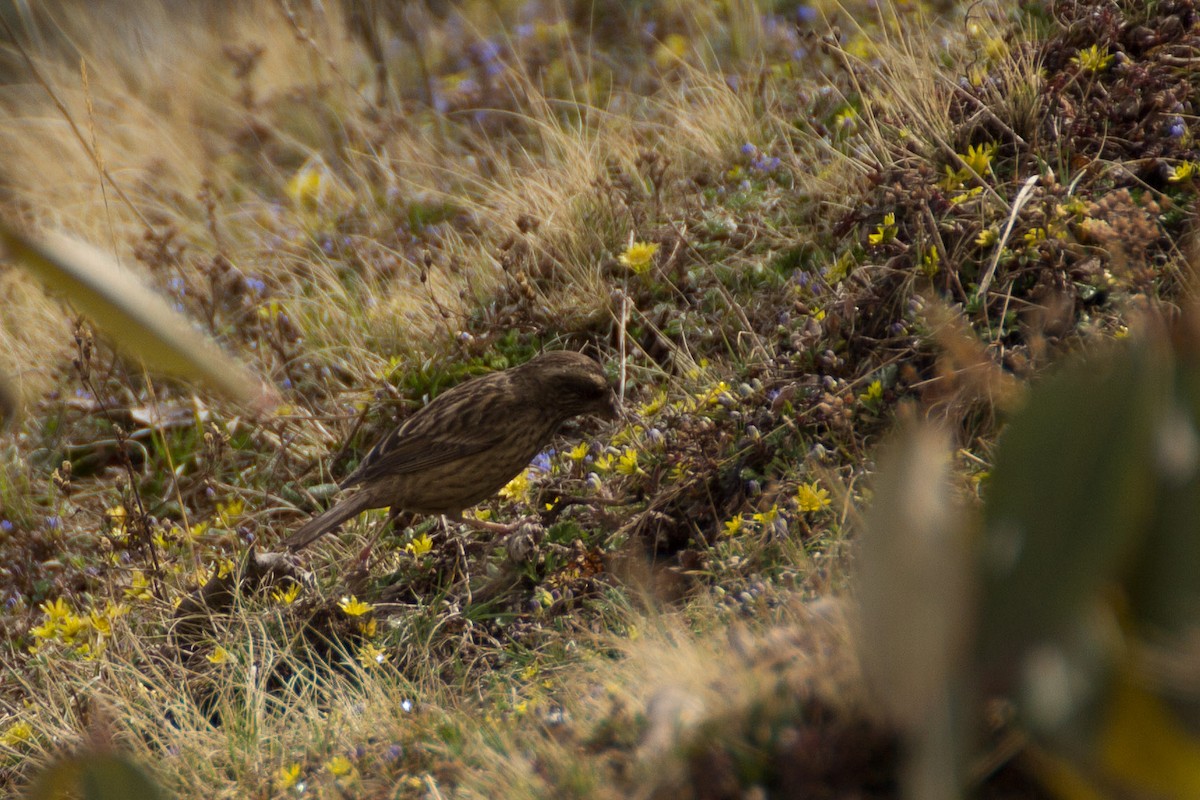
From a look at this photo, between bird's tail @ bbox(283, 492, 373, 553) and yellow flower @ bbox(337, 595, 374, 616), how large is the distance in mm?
444

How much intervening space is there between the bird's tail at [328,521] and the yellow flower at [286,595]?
6.9 inches

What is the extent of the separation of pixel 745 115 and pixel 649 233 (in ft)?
3.27

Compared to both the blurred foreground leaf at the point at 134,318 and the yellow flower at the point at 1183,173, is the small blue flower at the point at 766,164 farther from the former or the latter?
the blurred foreground leaf at the point at 134,318

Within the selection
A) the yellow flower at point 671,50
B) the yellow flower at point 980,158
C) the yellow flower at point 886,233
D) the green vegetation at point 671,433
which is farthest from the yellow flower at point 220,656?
the yellow flower at point 671,50

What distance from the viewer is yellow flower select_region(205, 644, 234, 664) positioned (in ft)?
13.1

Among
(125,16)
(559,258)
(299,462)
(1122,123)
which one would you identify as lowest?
(299,462)

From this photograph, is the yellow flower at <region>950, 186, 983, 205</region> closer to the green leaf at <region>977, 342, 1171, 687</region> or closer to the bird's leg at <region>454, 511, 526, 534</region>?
the bird's leg at <region>454, 511, 526, 534</region>

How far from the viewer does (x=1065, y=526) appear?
128cm

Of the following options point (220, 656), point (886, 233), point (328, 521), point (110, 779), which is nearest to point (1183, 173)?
point (886, 233)

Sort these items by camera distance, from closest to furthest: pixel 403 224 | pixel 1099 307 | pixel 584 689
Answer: pixel 584 689
pixel 1099 307
pixel 403 224

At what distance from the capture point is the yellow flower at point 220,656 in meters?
4.00

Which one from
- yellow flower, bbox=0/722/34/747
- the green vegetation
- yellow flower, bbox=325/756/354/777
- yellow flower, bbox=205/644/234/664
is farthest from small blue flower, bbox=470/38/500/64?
yellow flower, bbox=325/756/354/777

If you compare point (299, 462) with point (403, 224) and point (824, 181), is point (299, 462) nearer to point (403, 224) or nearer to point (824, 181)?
point (403, 224)

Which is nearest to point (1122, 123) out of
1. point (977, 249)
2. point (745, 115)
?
point (977, 249)
